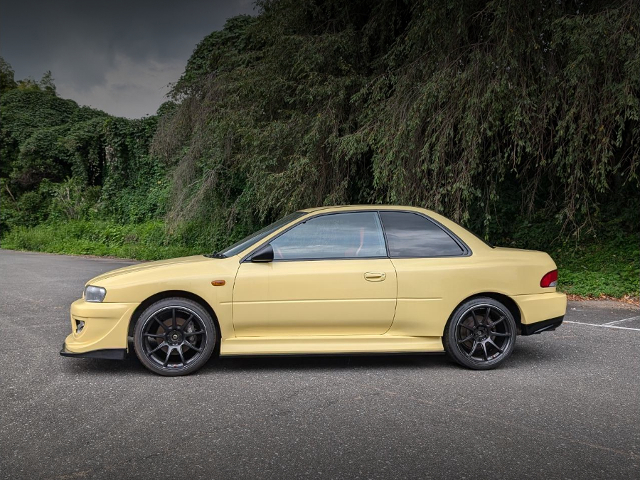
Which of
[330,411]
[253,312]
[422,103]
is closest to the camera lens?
[330,411]

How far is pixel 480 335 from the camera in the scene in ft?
17.9

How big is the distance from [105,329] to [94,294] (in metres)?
0.33

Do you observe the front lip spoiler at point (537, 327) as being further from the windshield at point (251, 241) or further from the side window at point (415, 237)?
the windshield at point (251, 241)

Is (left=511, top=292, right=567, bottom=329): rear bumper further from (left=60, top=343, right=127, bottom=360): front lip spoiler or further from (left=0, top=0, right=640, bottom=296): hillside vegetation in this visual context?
(left=0, top=0, right=640, bottom=296): hillside vegetation

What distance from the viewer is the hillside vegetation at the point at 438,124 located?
939 centimetres

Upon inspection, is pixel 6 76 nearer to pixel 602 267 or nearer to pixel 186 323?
pixel 602 267

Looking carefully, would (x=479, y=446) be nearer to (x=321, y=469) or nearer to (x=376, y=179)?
(x=321, y=469)

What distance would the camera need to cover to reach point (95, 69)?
32844 millimetres

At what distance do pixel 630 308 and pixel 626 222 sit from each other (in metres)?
4.06

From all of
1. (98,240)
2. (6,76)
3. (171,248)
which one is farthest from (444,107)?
(6,76)

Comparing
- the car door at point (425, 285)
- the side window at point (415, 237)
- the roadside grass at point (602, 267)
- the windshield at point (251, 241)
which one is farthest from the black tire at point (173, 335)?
the roadside grass at point (602, 267)

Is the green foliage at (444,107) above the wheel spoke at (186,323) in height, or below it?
above

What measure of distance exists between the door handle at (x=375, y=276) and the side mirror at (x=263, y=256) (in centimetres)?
87

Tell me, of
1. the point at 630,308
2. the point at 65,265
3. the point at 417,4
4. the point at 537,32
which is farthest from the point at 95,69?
the point at 630,308
